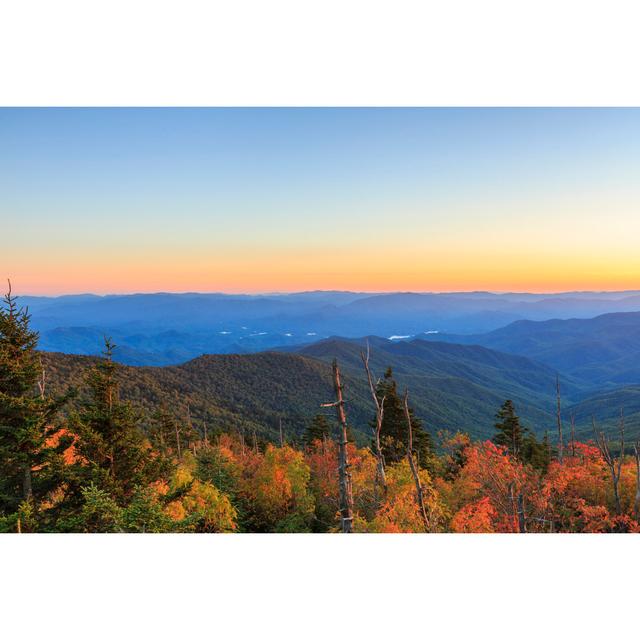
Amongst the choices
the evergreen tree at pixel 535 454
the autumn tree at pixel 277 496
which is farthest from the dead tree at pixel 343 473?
the evergreen tree at pixel 535 454

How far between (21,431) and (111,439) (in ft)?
5.15

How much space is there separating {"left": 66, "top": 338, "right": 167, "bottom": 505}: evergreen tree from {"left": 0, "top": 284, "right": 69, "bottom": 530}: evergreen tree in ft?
1.55

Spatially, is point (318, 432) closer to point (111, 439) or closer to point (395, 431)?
point (395, 431)

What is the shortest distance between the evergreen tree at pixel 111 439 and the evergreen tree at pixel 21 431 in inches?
18.6

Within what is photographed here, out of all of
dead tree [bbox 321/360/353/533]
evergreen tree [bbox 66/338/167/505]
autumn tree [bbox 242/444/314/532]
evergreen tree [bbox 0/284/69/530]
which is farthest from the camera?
autumn tree [bbox 242/444/314/532]

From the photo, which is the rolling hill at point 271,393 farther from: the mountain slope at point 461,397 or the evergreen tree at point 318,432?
the evergreen tree at point 318,432

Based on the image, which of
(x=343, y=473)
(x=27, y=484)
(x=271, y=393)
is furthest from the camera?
(x=271, y=393)

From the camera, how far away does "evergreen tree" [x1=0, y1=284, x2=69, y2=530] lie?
24.4 feet

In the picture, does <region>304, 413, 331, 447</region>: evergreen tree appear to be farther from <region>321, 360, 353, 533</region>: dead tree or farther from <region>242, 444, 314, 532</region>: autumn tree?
<region>321, 360, 353, 533</region>: dead tree

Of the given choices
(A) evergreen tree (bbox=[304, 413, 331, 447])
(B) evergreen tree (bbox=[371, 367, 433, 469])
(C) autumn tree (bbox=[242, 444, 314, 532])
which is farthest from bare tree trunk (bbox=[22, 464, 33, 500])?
(A) evergreen tree (bbox=[304, 413, 331, 447])

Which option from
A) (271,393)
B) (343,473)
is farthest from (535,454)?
(271,393)

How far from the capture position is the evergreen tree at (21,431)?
7426 mm

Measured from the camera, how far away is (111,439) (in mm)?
8086
